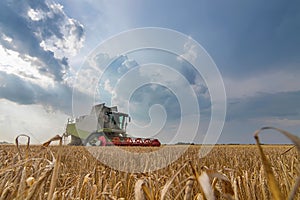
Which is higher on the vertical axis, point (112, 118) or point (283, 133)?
point (112, 118)

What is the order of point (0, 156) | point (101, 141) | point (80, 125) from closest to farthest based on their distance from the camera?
point (0, 156) < point (101, 141) < point (80, 125)

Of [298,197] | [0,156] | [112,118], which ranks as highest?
[112,118]

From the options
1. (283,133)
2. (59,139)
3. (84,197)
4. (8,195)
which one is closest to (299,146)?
(283,133)

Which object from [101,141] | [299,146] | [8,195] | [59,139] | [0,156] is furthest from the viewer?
[101,141]

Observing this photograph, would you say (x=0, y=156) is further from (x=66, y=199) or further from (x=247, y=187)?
(x=247, y=187)

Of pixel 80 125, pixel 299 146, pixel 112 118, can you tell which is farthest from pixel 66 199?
pixel 80 125

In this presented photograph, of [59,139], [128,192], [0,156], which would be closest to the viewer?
[59,139]

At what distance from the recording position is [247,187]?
2178mm

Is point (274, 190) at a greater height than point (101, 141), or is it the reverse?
point (101, 141)

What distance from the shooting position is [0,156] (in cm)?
488

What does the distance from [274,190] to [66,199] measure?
1.79 m

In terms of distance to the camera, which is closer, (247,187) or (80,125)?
(247,187)

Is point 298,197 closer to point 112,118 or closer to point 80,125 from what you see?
point 112,118

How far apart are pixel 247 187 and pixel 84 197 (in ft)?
4.78
